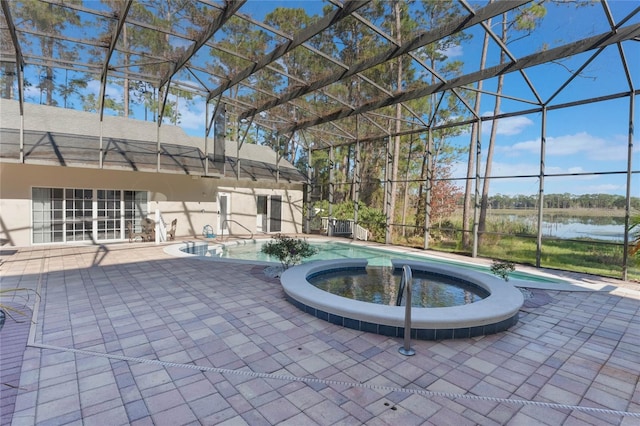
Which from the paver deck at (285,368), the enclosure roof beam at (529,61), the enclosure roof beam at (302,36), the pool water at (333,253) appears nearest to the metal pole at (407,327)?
the paver deck at (285,368)

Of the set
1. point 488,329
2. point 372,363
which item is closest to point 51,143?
point 372,363

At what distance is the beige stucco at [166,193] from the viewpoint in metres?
9.02

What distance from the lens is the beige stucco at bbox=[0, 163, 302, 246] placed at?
29.6 feet

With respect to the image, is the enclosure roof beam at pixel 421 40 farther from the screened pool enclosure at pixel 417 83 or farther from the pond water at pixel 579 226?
the pond water at pixel 579 226

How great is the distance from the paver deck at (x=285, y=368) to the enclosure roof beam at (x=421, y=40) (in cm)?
458

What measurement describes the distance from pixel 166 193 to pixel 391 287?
893 cm

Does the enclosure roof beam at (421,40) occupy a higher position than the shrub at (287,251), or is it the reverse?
the enclosure roof beam at (421,40)

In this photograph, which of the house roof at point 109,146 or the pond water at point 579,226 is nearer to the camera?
the house roof at point 109,146

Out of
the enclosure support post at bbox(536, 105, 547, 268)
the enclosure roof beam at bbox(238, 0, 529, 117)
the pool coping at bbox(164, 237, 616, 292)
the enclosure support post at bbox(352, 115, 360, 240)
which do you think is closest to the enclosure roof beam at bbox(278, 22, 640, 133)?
the enclosure roof beam at bbox(238, 0, 529, 117)

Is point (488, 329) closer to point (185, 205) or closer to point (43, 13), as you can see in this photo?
point (43, 13)

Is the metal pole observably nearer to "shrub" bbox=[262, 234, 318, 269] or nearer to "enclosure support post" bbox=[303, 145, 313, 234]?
"shrub" bbox=[262, 234, 318, 269]

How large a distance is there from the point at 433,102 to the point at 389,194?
13.8 feet

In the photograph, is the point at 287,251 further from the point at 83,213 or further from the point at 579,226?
the point at 579,226

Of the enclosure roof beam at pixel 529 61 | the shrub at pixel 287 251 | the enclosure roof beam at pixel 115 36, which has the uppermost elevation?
the enclosure roof beam at pixel 115 36
